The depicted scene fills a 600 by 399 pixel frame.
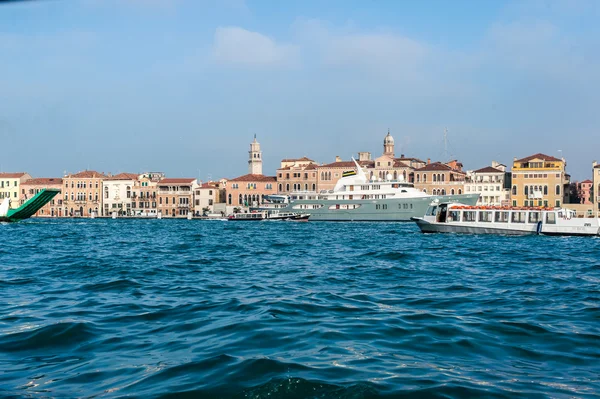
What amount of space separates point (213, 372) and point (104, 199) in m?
83.7

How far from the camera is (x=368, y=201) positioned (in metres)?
58.7

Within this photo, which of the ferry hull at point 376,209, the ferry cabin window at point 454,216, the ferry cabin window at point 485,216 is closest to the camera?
the ferry cabin window at point 485,216

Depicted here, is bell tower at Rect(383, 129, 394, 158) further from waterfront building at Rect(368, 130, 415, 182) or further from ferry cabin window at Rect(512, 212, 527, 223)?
ferry cabin window at Rect(512, 212, 527, 223)

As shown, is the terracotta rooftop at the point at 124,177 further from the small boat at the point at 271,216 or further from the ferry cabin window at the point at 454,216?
the ferry cabin window at the point at 454,216

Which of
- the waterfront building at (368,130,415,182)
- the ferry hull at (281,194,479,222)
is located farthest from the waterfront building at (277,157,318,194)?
the ferry hull at (281,194,479,222)

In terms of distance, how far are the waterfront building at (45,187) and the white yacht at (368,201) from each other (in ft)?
127

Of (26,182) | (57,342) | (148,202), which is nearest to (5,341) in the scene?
(57,342)

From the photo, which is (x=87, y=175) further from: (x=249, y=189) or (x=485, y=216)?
(x=485, y=216)

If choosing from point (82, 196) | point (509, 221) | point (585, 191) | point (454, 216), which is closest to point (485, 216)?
point (509, 221)

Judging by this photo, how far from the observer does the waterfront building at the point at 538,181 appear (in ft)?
209

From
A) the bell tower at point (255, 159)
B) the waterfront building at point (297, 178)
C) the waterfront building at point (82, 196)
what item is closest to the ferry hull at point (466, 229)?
the waterfront building at point (297, 178)

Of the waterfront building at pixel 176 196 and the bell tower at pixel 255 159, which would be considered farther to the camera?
the bell tower at pixel 255 159

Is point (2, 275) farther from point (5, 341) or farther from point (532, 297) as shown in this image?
point (532, 297)

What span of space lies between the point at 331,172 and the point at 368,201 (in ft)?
55.9
